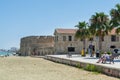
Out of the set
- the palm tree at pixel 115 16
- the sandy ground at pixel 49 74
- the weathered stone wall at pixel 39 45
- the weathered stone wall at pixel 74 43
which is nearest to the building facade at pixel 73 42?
the weathered stone wall at pixel 74 43

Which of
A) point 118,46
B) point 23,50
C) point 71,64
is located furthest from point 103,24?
point 23,50

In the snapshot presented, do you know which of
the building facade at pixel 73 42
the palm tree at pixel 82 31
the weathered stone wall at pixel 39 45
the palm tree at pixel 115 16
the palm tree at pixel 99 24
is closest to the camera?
the palm tree at pixel 115 16

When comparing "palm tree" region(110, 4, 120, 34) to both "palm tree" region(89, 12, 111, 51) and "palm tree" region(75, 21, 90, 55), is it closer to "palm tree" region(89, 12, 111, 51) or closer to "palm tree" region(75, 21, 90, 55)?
"palm tree" region(89, 12, 111, 51)

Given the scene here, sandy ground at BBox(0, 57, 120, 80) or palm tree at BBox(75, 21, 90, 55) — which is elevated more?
palm tree at BBox(75, 21, 90, 55)

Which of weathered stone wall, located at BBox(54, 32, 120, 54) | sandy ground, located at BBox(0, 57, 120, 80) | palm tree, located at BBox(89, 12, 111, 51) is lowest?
sandy ground, located at BBox(0, 57, 120, 80)

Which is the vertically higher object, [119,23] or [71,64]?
[119,23]

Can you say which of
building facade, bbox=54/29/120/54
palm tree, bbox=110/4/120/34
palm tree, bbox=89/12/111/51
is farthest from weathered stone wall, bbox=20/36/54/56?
palm tree, bbox=110/4/120/34

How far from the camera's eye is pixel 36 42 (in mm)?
102500

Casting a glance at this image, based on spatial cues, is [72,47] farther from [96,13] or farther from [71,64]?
[71,64]

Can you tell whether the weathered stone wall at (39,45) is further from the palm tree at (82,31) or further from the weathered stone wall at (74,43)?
the palm tree at (82,31)

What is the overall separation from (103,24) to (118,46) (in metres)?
29.6

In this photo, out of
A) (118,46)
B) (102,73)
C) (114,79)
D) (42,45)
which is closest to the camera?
(114,79)

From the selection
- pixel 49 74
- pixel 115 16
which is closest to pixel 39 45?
pixel 115 16

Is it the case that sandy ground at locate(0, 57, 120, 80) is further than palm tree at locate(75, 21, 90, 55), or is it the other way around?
palm tree at locate(75, 21, 90, 55)
